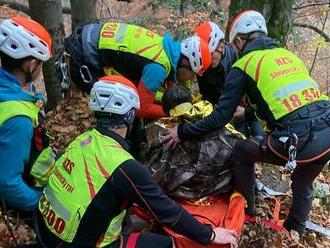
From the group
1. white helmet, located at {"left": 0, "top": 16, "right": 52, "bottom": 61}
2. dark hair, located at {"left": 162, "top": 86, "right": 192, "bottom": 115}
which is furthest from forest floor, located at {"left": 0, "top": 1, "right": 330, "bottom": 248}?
dark hair, located at {"left": 162, "top": 86, "right": 192, "bottom": 115}

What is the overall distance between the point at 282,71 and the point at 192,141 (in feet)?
3.55

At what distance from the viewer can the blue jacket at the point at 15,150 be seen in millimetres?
3479

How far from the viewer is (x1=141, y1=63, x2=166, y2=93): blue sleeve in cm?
501

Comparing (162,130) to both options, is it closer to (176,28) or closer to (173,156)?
(173,156)

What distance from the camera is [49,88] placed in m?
7.04

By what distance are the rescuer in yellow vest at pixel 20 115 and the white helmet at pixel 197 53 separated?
5.75 feet

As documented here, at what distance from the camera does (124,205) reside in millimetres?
3402

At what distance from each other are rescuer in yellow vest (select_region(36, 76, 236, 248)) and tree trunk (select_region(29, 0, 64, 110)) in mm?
3396

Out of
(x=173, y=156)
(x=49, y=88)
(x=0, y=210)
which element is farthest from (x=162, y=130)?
(x=49, y=88)

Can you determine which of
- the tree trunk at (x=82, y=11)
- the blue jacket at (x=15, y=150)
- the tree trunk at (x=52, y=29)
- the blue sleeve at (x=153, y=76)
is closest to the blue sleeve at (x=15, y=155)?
the blue jacket at (x=15, y=150)

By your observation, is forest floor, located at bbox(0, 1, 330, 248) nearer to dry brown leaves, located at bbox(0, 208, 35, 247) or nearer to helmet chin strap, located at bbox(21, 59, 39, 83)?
dry brown leaves, located at bbox(0, 208, 35, 247)

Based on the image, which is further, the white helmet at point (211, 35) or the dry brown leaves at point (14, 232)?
the white helmet at point (211, 35)

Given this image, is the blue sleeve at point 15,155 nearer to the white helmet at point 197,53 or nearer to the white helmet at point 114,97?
the white helmet at point 114,97

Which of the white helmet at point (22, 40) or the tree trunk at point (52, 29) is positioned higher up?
the white helmet at point (22, 40)
